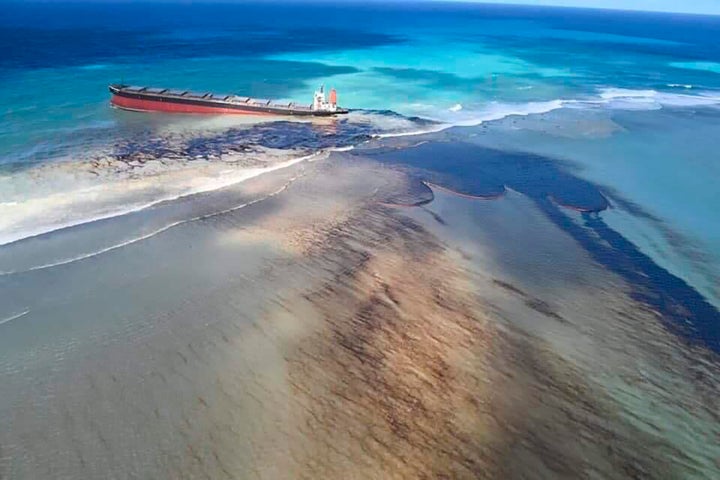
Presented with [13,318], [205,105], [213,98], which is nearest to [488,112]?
[213,98]

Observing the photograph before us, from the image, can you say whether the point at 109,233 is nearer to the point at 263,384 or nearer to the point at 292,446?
the point at 263,384

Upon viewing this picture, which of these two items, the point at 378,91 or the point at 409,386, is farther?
the point at 378,91

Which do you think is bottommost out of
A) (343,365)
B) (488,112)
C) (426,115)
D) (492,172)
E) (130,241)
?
(343,365)

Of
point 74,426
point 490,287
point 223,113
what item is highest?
point 223,113

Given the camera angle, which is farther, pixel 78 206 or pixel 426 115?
pixel 426 115

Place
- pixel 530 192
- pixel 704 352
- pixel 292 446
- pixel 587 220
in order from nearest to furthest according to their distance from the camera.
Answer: pixel 292 446 → pixel 704 352 → pixel 587 220 → pixel 530 192

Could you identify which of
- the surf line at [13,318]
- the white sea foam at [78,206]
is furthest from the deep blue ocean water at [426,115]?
the surf line at [13,318]

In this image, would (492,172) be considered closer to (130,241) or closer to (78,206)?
(130,241)

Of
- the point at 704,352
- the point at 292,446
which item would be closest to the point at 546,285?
the point at 704,352
